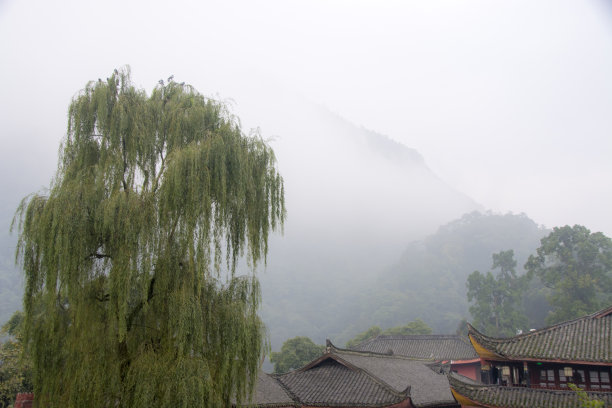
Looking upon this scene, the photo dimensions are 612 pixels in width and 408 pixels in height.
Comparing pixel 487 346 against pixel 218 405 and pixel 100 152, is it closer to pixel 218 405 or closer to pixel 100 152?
pixel 218 405

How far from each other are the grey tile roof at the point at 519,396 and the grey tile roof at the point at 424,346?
19.3m

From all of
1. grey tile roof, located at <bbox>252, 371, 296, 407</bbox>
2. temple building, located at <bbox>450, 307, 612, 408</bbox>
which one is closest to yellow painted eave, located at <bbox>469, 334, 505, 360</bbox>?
temple building, located at <bbox>450, 307, 612, 408</bbox>

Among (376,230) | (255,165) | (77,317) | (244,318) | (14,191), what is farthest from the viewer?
(376,230)

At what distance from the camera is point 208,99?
9672mm

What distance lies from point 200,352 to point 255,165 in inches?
148

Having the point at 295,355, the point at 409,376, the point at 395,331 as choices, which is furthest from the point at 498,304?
the point at 409,376

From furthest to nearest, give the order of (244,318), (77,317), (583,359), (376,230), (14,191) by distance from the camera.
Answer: (376,230), (14,191), (583,359), (244,318), (77,317)

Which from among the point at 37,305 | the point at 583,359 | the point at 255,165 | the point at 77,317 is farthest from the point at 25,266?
the point at 583,359

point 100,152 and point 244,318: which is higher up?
point 100,152

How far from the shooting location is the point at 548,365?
12867mm

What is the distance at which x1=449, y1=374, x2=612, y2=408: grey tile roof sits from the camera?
11594 millimetres

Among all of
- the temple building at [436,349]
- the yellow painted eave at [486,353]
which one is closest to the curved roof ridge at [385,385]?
the yellow painted eave at [486,353]

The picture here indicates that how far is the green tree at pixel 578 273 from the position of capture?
135 feet

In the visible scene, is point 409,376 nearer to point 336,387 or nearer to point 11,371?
point 336,387
